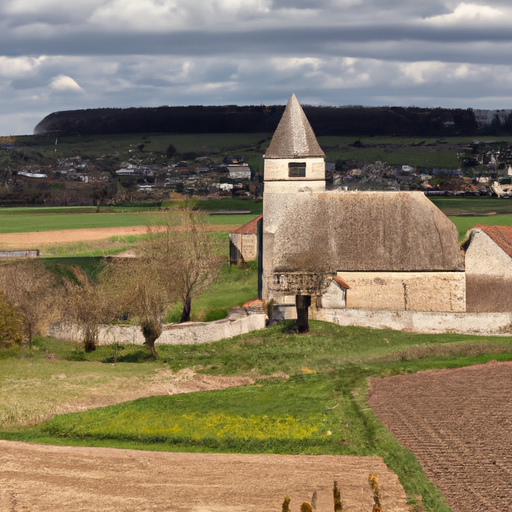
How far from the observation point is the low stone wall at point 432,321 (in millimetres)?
41938

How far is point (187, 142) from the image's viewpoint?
189 metres

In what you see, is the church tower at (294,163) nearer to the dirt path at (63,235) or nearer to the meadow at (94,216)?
the dirt path at (63,235)

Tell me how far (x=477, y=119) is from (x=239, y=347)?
159m

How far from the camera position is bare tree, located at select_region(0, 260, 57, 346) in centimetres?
4166

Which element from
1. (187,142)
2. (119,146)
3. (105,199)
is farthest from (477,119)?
(105,199)

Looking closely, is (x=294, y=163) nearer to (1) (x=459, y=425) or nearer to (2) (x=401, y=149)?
(1) (x=459, y=425)

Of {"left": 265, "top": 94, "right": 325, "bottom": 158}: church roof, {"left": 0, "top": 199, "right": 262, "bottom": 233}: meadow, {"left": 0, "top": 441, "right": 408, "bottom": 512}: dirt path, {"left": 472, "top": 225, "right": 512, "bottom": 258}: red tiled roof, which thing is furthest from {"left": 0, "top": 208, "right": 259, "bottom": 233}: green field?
{"left": 0, "top": 441, "right": 408, "bottom": 512}: dirt path

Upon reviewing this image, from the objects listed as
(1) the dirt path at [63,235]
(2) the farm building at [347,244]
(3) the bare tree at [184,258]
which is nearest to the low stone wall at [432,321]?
(2) the farm building at [347,244]

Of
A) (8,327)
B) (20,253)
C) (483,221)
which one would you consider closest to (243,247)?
(20,253)

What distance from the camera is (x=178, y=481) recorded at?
2220 cm

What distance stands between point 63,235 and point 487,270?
40.8m

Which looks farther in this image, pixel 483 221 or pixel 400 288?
pixel 483 221

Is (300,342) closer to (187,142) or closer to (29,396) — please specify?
(29,396)

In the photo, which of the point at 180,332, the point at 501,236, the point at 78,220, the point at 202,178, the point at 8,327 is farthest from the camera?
the point at 202,178
